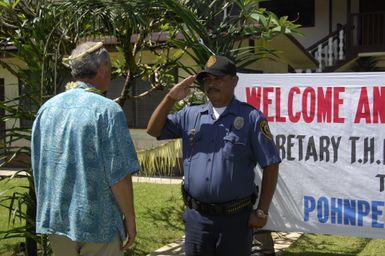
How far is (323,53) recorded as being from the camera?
14.0 metres

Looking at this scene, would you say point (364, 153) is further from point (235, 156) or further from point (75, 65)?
point (75, 65)

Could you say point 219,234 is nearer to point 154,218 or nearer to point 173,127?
point 173,127

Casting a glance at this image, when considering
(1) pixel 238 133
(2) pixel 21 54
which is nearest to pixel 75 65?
(1) pixel 238 133

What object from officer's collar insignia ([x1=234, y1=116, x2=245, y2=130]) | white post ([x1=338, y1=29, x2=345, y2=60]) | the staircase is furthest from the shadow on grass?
white post ([x1=338, y1=29, x2=345, y2=60])

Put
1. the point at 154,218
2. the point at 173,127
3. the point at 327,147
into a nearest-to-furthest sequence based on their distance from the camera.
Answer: the point at 173,127
the point at 327,147
the point at 154,218

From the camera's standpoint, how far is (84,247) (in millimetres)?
2684

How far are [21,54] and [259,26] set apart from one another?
204 centimetres

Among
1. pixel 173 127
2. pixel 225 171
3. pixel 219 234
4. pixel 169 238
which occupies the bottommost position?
pixel 169 238

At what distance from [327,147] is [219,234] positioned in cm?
155

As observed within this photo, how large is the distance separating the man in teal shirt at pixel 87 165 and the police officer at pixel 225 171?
59 cm

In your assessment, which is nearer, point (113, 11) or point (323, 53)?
point (113, 11)

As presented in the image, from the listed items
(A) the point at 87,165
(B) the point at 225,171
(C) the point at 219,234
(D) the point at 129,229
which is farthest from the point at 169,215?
(A) the point at 87,165

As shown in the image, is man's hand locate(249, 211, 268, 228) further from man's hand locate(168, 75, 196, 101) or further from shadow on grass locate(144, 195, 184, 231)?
shadow on grass locate(144, 195, 184, 231)

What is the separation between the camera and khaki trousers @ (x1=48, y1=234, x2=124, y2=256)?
2676 millimetres
